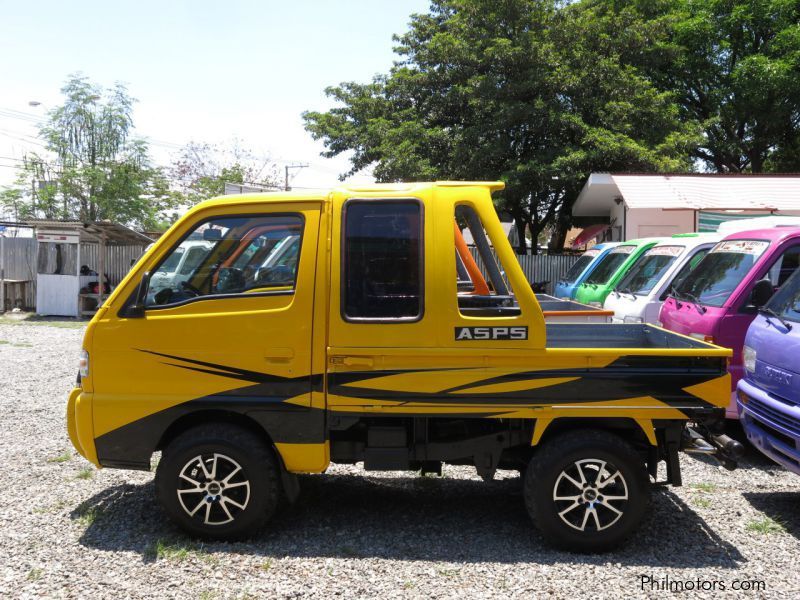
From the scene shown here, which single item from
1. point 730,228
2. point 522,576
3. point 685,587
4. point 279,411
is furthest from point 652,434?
point 730,228

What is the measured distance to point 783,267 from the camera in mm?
6562

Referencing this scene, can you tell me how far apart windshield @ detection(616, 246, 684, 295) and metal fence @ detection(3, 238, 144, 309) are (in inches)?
586

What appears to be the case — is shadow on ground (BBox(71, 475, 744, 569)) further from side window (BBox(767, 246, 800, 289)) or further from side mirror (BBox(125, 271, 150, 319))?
side window (BBox(767, 246, 800, 289))

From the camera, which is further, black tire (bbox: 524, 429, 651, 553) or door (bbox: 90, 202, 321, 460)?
door (bbox: 90, 202, 321, 460)

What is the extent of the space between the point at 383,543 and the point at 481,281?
6.53 ft

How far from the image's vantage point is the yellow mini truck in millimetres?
4133

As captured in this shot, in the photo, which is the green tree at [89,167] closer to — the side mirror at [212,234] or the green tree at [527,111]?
the green tree at [527,111]

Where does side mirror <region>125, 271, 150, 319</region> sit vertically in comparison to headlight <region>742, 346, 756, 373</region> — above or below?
above

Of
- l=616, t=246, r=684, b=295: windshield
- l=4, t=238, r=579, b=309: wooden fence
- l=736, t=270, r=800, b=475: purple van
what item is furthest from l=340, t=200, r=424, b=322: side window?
l=4, t=238, r=579, b=309: wooden fence

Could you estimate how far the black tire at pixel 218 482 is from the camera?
167 inches

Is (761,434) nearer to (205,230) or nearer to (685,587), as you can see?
(685,587)

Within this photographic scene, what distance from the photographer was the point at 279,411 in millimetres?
4277

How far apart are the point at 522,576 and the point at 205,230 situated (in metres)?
2.92

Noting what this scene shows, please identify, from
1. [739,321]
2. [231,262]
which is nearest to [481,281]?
[231,262]
